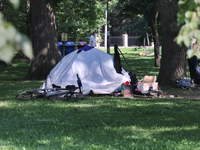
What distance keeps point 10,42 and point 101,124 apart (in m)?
4.52

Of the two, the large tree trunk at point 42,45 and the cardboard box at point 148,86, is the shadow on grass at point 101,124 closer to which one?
the cardboard box at point 148,86

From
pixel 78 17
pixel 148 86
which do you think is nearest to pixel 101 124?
pixel 148 86

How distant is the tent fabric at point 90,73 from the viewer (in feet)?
35.1

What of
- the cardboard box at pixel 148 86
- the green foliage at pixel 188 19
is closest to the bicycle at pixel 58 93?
the cardboard box at pixel 148 86

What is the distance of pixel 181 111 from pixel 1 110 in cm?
429

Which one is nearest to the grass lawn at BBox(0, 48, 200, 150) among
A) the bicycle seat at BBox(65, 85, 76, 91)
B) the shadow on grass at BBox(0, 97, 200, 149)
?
the shadow on grass at BBox(0, 97, 200, 149)

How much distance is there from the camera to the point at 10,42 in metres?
2.33

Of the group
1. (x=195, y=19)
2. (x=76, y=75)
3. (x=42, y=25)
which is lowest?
(x=76, y=75)

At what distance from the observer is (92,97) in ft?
33.7

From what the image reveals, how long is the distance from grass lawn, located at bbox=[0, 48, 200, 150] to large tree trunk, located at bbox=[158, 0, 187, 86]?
2969mm

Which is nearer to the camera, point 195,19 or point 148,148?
point 195,19

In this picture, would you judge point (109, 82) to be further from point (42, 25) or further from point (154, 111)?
Answer: point (42, 25)

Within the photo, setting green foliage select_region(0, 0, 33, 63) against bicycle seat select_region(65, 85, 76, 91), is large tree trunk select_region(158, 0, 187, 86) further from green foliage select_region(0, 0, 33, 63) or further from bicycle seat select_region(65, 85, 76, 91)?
green foliage select_region(0, 0, 33, 63)

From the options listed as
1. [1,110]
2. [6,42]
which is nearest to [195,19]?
[6,42]
